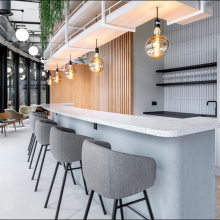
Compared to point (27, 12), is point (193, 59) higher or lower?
lower

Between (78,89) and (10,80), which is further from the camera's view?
(78,89)

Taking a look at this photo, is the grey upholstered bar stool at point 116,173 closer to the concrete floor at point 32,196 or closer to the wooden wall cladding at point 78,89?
the concrete floor at point 32,196

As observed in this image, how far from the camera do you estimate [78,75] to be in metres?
10.4

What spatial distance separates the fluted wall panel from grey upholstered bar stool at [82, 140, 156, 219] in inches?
134

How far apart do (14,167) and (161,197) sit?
3.14m

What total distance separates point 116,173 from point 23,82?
10949 millimetres

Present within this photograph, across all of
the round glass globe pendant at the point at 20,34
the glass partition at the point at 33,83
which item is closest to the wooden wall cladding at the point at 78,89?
the glass partition at the point at 33,83

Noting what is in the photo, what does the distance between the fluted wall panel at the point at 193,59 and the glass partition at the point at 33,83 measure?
30.0 feet

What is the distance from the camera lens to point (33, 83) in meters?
12.4

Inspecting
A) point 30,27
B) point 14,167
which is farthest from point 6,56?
point 14,167

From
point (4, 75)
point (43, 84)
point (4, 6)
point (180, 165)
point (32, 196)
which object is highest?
point (4, 6)

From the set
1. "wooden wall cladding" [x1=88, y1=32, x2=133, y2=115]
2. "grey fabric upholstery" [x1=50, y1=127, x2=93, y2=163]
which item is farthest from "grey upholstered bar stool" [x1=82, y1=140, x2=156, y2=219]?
"wooden wall cladding" [x1=88, y1=32, x2=133, y2=115]

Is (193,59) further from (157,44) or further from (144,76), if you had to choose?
(157,44)

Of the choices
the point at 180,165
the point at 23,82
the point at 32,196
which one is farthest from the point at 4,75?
the point at 180,165
